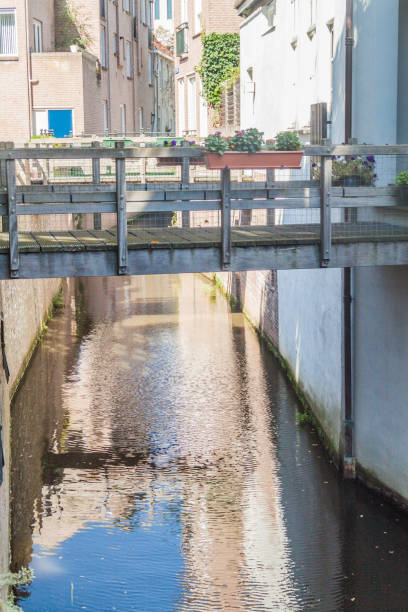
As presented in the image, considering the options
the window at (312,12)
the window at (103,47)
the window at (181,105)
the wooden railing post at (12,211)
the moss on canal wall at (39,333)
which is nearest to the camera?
the wooden railing post at (12,211)

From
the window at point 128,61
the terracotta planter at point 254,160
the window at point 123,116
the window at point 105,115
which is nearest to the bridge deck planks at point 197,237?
the terracotta planter at point 254,160

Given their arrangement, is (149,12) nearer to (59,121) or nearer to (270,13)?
(59,121)

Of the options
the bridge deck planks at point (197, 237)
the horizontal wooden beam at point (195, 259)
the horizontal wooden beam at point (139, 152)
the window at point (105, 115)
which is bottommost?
the horizontal wooden beam at point (195, 259)

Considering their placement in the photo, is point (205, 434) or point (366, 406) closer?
point (366, 406)

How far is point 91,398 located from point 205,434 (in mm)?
2760

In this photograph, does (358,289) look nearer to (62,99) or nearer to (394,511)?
(394,511)

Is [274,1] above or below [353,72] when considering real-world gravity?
above

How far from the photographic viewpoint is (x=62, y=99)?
28.0 m

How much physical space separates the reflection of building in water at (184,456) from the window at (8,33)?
11.2 m

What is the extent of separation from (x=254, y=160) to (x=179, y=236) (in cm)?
118

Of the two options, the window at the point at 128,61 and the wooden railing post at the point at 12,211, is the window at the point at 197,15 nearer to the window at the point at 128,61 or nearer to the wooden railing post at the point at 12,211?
the window at the point at 128,61

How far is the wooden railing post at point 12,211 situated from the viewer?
25.7 feet

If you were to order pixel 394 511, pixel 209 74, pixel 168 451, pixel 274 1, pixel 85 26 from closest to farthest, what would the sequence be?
pixel 394 511 < pixel 168 451 < pixel 274 1 < pixel 209 74 < pixel 85 26

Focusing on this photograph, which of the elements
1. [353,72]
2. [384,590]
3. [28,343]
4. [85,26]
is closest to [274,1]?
[353,72]
